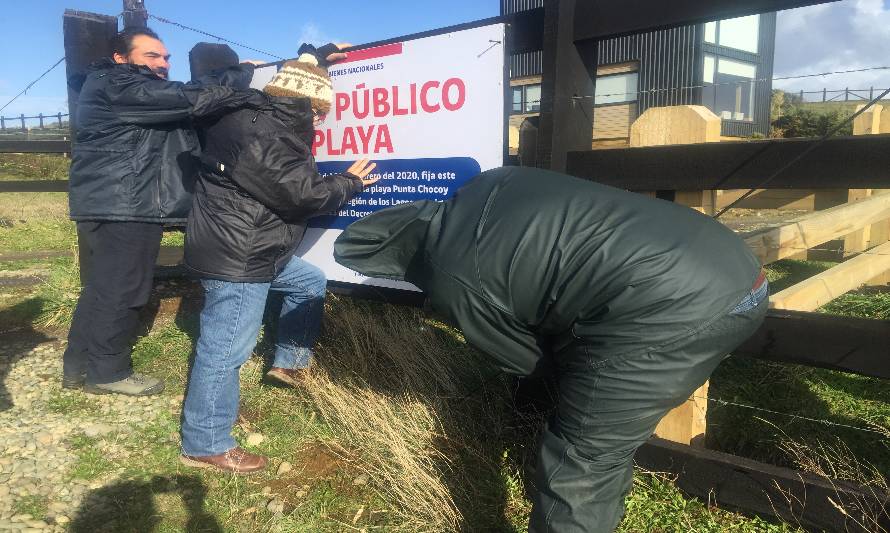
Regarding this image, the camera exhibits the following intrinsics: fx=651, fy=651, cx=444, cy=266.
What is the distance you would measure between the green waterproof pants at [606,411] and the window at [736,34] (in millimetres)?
23298

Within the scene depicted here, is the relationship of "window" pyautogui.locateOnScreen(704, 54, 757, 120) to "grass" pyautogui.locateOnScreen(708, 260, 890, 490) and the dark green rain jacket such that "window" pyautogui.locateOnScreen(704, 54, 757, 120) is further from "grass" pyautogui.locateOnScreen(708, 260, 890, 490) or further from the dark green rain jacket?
the dark green rain jacket

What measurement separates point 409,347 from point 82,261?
317cm

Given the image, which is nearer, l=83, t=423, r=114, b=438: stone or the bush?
l=83, t=423, r=114, b=438: stone

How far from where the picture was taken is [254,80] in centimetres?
422

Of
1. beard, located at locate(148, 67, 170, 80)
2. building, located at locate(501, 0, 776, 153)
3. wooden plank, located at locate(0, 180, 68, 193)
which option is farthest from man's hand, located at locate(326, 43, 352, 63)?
building, located at locate(501, 0, 776, 153)

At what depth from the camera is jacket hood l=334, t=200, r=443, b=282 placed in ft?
7.14

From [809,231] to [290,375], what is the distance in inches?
132

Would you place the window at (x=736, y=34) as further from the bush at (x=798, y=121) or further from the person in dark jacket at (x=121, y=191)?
the person in dark jacket at (x=121, y=191)

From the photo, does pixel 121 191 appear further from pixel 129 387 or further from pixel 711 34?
pixel 711 34

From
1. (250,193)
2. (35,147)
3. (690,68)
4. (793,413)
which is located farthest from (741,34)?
(250,193)

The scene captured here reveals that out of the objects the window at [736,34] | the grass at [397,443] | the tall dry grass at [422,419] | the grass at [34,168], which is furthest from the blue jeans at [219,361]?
the window at [736,34]

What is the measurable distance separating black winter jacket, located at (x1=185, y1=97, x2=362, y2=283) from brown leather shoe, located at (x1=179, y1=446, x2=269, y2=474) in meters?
0.86

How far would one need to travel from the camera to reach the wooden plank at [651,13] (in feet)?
7.79

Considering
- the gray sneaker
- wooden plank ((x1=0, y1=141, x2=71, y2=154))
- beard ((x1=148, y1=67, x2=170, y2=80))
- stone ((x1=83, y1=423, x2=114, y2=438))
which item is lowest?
stone ((x1=83, y1=423, x2=114, y2=438))
